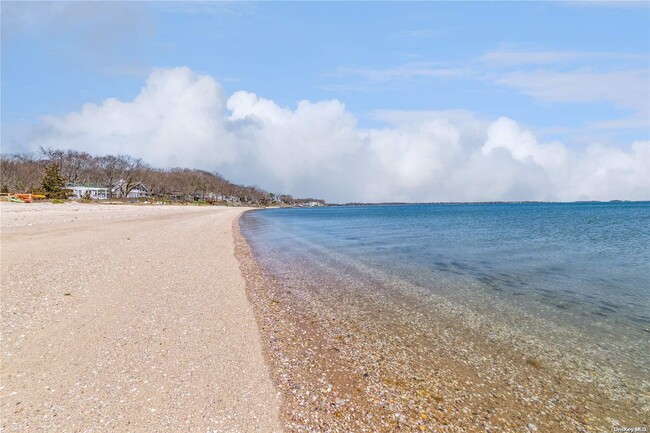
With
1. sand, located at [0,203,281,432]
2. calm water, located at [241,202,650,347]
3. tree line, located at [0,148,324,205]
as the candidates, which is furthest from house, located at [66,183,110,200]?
sand, located at [0,203,281,432]

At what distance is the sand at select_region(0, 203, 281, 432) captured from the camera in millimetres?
5168

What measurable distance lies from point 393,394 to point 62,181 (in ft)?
381

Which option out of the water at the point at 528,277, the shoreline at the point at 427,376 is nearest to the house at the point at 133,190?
the water at the point at 528,277

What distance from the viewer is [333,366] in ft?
23.8

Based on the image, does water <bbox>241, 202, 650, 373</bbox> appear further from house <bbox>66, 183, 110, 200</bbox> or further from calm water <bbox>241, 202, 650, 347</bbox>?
house <bbox>66, 183, 110, 200</bbox>

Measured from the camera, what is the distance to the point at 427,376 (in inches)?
277

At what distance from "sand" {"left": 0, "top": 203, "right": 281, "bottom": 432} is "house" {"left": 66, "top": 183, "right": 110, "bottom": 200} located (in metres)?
124

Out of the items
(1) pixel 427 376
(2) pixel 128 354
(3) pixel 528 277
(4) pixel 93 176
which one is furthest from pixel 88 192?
(1) pixel 427 376

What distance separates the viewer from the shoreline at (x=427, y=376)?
18.6 ft

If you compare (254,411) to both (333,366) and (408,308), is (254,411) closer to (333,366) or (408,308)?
(333,366)

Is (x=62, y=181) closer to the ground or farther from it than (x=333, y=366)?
farther from it

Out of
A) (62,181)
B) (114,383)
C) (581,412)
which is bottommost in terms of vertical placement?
(581,412)

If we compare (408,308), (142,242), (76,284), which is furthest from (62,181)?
(408,308)

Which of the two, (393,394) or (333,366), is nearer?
(393,394)
